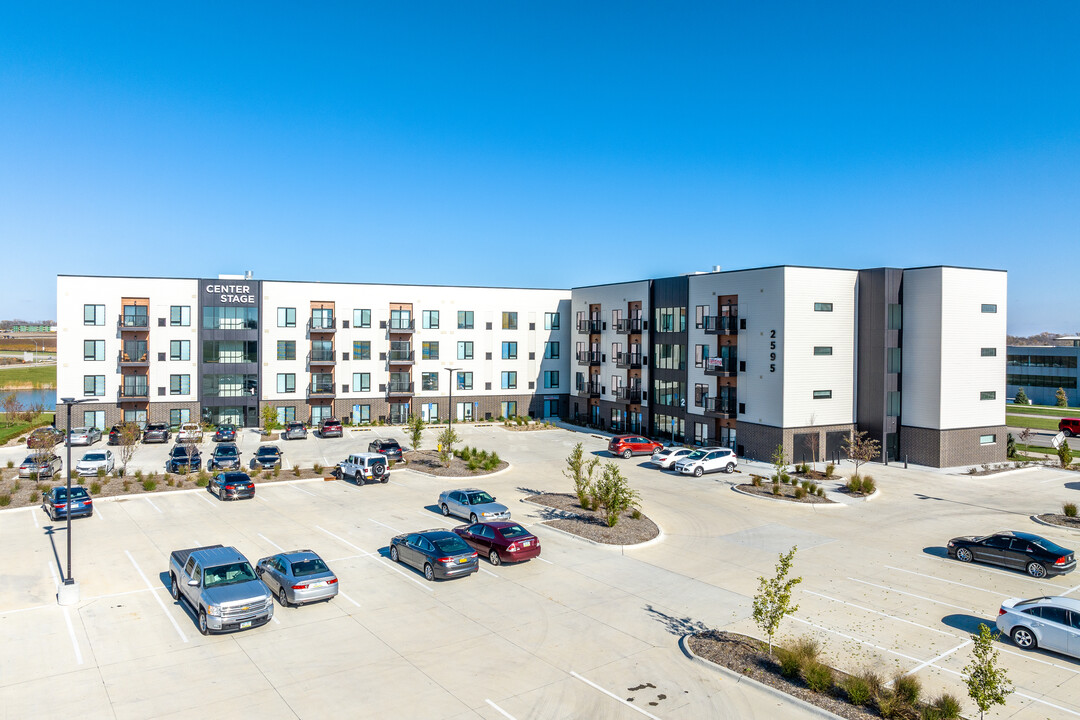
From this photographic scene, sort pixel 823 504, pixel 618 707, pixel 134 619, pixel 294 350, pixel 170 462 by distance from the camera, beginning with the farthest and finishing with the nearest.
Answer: pixel 294 350, pixel 170 462, pixel 823 504, pixel 134 619, pixel 618 707

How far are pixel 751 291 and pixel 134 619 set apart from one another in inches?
1557

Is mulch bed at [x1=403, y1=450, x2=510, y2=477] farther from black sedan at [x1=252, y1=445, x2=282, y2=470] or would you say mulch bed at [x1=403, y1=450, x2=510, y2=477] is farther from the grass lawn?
the grass lawn

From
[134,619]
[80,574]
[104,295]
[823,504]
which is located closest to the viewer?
[134,619]

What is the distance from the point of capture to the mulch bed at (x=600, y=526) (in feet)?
87.2

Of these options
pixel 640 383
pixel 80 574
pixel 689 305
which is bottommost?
pixel 80 574

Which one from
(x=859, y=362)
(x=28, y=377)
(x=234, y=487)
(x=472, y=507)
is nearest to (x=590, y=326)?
(x=859, y=362)

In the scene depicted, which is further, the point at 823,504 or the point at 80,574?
the point at 823,504

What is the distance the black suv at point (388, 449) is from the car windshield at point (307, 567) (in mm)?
23786

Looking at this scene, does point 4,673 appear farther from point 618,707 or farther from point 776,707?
point 776,707

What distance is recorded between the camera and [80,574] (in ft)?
73.6

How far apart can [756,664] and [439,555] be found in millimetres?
10368

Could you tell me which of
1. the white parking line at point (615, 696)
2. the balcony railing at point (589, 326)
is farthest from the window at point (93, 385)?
the white parking line at point (615, 696)

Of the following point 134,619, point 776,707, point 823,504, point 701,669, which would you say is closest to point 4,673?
point 134,619

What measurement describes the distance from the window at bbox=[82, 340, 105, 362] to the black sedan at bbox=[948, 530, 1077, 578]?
198 ft
